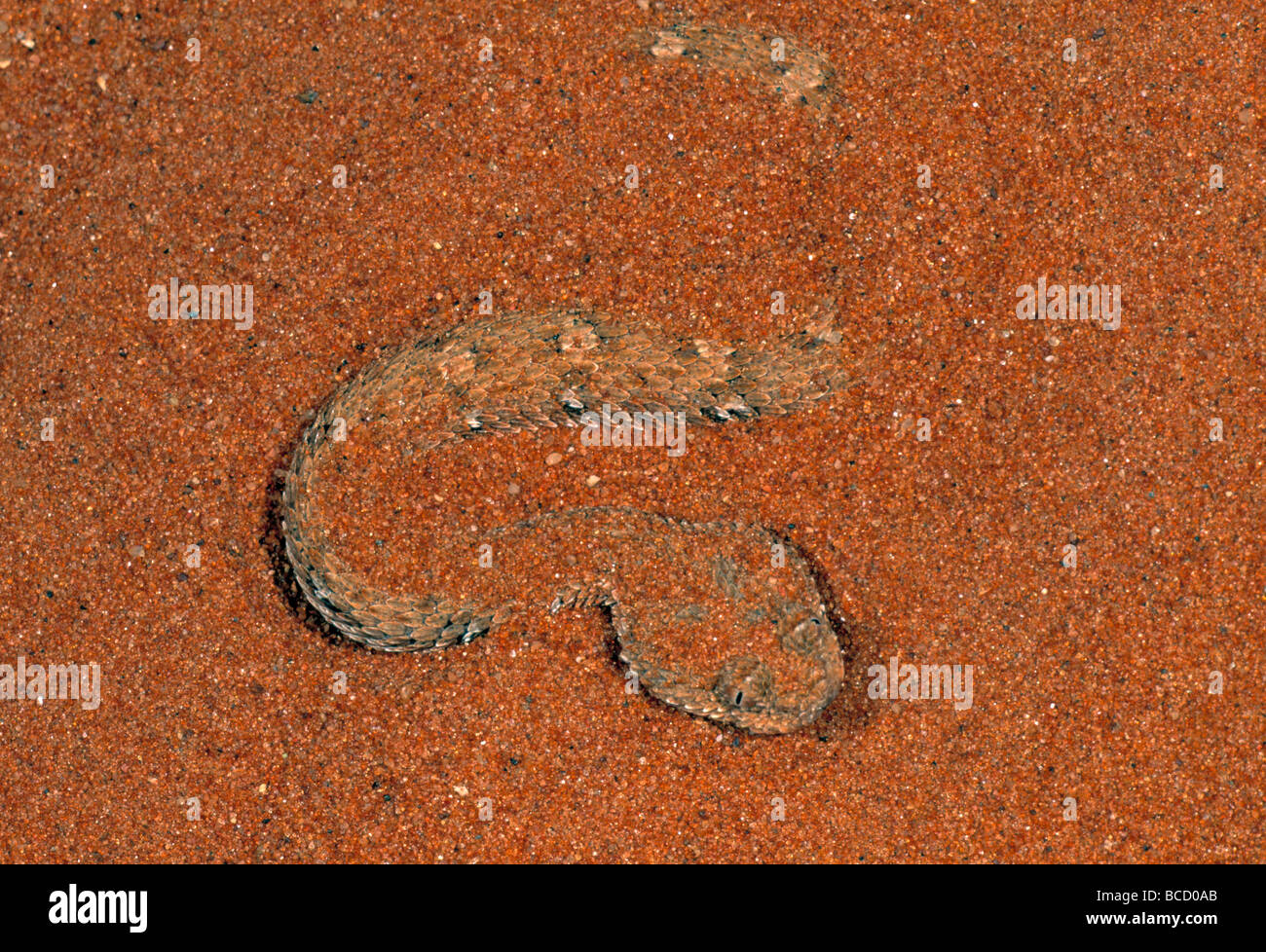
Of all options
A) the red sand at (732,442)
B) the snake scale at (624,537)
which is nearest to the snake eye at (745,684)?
the snake scale at (624,537)

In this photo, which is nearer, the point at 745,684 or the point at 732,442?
the point at 745,684

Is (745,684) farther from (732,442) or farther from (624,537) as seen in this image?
(732,442)

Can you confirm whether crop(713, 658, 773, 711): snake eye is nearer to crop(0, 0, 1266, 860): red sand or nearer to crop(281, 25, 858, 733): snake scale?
crop(281, 25, 858, 733): snake scale

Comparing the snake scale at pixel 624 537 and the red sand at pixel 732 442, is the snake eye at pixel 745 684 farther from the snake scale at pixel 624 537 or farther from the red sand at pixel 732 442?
the red sand at pixel 732 442

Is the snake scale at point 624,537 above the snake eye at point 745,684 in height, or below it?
above

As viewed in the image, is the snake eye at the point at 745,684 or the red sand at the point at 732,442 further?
the red sand at the point at 732,442

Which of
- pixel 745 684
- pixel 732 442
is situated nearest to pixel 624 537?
pixel 732 442

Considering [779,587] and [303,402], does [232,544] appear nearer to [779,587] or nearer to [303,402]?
[303,402]
